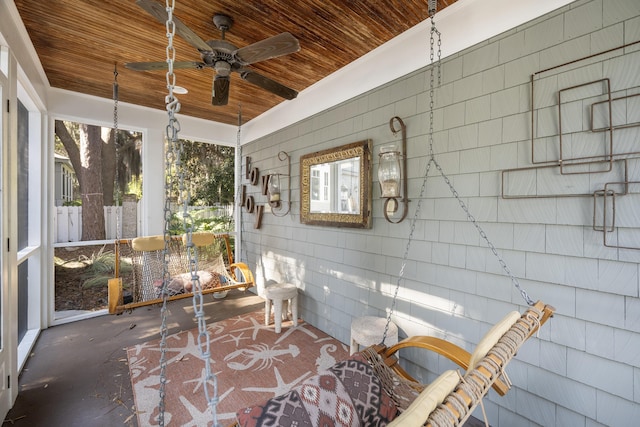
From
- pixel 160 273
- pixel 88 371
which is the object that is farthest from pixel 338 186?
pixel 88 371

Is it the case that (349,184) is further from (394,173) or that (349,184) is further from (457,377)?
(457,377)

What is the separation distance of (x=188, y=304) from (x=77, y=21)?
346cm

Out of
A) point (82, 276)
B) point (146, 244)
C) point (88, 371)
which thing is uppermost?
point (146, 244)

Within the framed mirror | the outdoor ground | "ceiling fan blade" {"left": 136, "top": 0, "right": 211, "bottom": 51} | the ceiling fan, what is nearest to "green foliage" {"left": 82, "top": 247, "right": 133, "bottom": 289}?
the outdoor ground

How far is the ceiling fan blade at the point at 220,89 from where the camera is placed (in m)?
2.32

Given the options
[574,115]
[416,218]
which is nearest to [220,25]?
[416,218]

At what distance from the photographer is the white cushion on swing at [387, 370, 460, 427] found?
0.69 metres

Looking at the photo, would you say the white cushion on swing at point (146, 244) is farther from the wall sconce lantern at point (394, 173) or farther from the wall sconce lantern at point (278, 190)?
the wall sconce lantern at point (394, 173)

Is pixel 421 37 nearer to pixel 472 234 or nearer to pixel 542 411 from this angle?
pixel 472 234

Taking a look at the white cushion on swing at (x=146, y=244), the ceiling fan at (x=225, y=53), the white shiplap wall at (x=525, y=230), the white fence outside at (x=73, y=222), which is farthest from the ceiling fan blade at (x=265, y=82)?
the white fence outside at (x=73, y=222)

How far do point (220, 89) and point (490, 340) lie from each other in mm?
2561

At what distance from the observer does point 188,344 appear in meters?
2.96

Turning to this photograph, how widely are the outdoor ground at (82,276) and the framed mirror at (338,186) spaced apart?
3344mm

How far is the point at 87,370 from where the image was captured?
250cm
